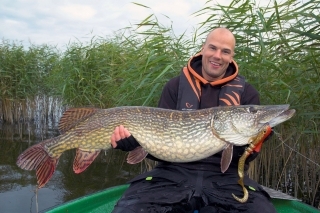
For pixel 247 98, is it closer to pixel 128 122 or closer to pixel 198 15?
pixel 128 122

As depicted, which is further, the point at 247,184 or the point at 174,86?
the point at 174,86

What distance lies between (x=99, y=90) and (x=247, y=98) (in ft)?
11.7

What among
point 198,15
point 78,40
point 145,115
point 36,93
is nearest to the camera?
point 145,115

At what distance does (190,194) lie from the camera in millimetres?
2215

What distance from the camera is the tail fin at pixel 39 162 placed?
7.36 feet

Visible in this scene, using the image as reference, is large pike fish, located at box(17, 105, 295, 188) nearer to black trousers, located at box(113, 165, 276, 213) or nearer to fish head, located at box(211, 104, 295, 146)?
fish head, located at box(211, 104, 295, 146)

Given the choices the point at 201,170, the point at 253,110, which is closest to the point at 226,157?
the point at 201,170

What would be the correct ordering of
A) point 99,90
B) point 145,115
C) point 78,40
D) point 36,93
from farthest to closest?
point 36,93 → point 78,40 → point 99,90 → point 145,115

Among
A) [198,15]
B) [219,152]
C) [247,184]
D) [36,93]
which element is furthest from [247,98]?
[36,93]

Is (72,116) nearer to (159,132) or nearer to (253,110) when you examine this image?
(159,132)

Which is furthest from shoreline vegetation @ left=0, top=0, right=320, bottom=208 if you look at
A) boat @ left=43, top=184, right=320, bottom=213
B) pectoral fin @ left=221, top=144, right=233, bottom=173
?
pectoral fin @ left=221, top=144, right=233, bottom=173

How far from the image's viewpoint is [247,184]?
2.25 metres

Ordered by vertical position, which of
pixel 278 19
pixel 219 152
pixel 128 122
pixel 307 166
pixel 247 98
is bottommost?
pixel 307 166

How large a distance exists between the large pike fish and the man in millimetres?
103
